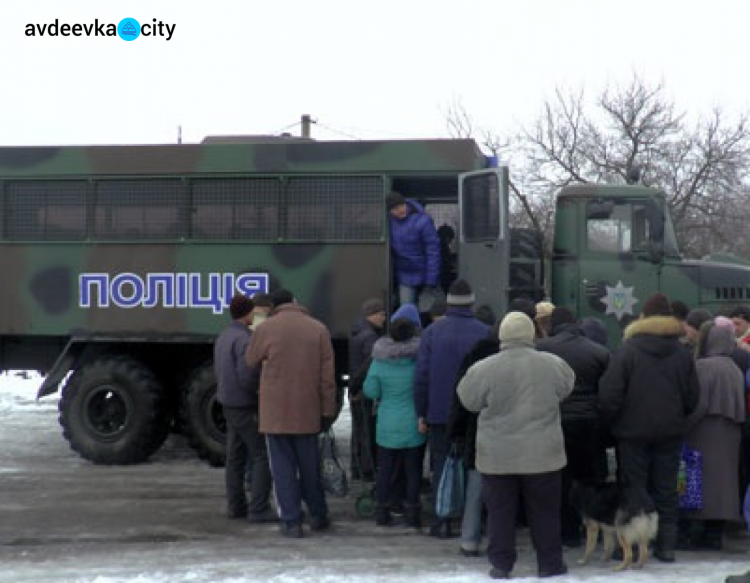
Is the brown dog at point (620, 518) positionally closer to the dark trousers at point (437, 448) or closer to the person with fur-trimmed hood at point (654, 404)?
the person with fur-trimmed hood at point (654, 404)

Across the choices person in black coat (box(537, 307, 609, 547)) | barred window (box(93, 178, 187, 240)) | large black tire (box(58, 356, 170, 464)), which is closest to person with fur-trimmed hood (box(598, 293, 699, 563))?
person in black coat (box(537, 307, 609, 547))

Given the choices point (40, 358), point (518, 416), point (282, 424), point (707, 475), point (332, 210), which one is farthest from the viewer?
point (40, 358)

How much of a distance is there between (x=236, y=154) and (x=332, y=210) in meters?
1.14

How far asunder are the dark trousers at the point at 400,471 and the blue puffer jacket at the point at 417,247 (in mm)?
2503

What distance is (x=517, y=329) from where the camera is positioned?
6195 millimetres

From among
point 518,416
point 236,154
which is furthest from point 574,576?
point 236,154

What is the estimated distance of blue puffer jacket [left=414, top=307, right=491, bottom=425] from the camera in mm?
7062

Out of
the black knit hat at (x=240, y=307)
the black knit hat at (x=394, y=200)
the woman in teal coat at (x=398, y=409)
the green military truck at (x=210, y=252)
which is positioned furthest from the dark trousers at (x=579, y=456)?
the black knit hat at (x=394, y=200)

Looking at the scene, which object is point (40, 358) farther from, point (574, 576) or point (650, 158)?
point (650, 158)

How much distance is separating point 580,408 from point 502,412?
743mm

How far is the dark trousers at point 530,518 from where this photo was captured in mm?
6184

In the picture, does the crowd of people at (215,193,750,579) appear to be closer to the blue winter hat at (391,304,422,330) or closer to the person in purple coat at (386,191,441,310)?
the blue winter hat at (391,304,422,330)

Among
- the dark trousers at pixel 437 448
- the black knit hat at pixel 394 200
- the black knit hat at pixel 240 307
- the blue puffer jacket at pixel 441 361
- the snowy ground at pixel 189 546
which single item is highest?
the black knit hat at pixel 394 200

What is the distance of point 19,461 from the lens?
1059cm
